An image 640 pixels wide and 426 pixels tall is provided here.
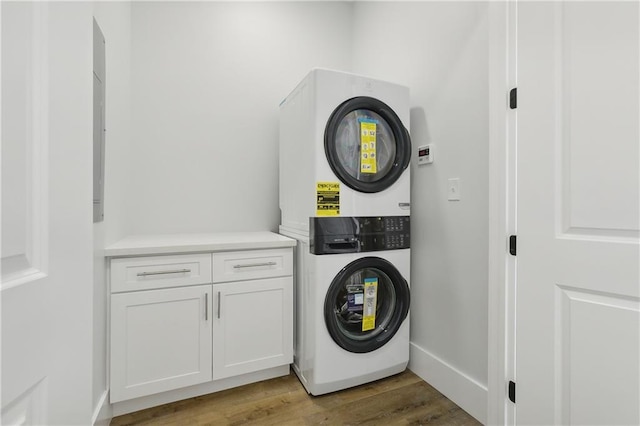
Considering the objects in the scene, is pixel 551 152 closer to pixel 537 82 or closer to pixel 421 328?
pixel 537 82

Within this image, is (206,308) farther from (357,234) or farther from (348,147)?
(348,147)

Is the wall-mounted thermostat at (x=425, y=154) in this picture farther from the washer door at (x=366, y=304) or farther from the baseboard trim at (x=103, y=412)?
the baseboard trim at (x=103, y=412)

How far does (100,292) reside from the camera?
145 cm

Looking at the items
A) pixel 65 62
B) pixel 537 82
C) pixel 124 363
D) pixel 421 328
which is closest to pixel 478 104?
pixel 537 82

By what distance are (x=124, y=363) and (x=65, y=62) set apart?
→ 155 cm

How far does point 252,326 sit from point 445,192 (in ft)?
4.65

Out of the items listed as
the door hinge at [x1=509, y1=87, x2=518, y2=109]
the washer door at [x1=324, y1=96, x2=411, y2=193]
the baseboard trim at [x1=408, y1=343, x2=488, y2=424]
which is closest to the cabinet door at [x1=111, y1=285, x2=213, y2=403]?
the washer door at [x1=324, y1=96, x2=411, y2=193]

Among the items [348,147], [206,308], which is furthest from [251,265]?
[348,147]

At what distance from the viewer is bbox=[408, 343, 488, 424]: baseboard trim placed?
1579 millimetres

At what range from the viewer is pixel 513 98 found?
4.57 ft

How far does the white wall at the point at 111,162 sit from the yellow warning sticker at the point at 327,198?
3.50 feet

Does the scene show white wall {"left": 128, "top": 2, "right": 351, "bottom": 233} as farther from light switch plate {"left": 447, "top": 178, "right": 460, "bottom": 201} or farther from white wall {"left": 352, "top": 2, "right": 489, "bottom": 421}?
light switch plate {"left": 447, "top": 178, "right": 460, "bottom": 201}

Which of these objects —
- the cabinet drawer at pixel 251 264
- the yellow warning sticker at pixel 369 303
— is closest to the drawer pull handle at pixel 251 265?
the cabinet drawer at pixel 251 264

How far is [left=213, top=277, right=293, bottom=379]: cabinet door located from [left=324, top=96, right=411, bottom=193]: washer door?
0.80 metres
